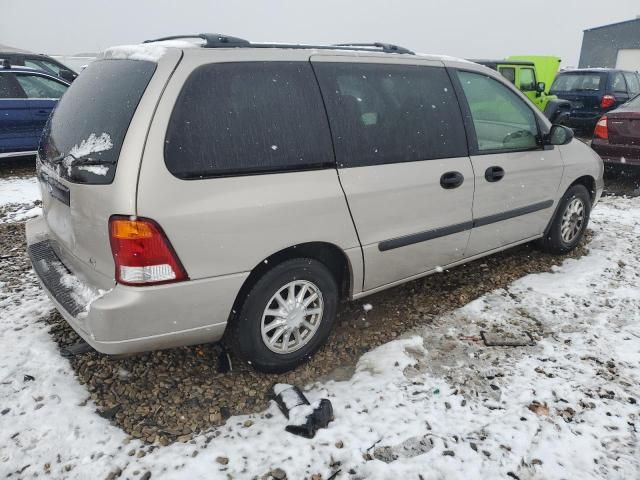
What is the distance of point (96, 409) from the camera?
7.95ft

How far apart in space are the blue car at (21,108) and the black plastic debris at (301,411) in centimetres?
684

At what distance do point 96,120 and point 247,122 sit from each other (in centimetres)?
74

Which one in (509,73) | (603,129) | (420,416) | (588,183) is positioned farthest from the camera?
(509,73)

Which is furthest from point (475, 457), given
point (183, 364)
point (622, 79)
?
point (622, 79)

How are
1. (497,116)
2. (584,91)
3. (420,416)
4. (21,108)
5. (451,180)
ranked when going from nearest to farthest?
(420,416), (451,180), (497,116), (21,108), (584,91)

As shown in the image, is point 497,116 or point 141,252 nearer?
point 141,252

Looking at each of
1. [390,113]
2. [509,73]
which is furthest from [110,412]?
[509,73]

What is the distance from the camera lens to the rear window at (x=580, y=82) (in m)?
10.9

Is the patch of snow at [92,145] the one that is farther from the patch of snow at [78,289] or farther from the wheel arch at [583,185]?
the wheel arch at [583,185]

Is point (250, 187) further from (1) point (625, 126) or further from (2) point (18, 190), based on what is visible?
(1) point (625, 126)

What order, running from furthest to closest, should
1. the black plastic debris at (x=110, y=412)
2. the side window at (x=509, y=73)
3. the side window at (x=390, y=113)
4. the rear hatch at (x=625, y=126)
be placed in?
the side window at (x=509, y=73)
the rear hatch at (x=625, y=126)
the side window at (x=390, y=113)
the black plastic debris at (x=110, y=412)

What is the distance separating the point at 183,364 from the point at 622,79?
41.1ft

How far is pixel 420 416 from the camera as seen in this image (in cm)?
241

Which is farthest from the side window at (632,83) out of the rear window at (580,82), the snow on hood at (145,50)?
the snow on hood at (145,50)
